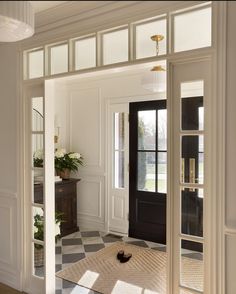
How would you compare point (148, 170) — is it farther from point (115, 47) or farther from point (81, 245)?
point (115, 47)

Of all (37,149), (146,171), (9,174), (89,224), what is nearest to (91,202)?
(89,224)

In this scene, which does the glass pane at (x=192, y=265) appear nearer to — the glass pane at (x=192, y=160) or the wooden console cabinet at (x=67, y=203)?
the glass pane at (x=192, y=160)

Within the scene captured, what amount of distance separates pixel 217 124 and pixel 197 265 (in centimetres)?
90

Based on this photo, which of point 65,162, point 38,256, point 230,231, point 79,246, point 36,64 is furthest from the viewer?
point 65,162

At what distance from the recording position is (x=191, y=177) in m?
1.91

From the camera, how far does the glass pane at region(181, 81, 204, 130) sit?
187 cm

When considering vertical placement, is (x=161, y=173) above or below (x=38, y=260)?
above

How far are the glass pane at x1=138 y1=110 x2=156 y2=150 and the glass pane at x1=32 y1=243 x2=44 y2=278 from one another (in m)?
2.12

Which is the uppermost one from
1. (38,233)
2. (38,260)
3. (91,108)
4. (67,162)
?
(91,108)

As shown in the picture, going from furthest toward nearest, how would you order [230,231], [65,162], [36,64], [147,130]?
[65,162] → [147,130] → [36,64] → [230,231]

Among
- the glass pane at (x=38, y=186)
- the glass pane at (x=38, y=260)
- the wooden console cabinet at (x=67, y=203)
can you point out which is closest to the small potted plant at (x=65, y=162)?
the wooden console cabinet at (x=67, y=203)

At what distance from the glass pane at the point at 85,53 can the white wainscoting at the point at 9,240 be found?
4.52ft

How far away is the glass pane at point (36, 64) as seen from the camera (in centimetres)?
259

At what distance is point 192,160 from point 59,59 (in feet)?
4.62
